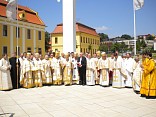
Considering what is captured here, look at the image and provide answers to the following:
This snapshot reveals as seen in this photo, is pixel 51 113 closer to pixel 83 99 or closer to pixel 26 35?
pixel 83 99

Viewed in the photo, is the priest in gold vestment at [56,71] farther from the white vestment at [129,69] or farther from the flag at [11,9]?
the white vestment at [129,69]

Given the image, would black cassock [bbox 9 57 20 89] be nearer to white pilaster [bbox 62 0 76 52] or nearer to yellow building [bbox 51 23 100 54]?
white pilaster [bbox 62 0 76 52]

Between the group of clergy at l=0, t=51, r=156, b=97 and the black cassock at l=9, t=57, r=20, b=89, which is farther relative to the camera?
the black cassock at l=9, t=57, r=20, b=89

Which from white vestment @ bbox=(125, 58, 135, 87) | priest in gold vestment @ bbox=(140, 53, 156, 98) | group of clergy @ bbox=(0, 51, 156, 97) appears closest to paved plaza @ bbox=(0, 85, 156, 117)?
priest in gold vestment @ bbox=(140, 53, 156, 98)

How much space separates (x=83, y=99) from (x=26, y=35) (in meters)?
32.6

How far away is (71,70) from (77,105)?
503cm

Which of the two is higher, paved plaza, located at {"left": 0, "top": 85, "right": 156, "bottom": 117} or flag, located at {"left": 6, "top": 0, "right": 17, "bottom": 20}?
flag, located at {"left": 6, "top": 0, "right": 17, "bottom": 20}

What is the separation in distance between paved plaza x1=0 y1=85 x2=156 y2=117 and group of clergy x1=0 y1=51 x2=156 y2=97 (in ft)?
5.74

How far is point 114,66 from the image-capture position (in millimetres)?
11141

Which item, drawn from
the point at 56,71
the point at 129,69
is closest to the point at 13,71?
the point at 56,71

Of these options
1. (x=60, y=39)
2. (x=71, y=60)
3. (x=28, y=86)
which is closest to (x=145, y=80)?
(x=71, y=60)

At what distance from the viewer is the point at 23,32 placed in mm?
38406

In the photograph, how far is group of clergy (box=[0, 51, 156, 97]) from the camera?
34.1 ft

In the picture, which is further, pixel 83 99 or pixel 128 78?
pixel 128 78
